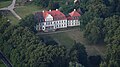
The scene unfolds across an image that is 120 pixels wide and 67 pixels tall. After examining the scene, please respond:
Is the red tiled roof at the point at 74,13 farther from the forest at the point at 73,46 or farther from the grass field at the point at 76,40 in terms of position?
the grass field at the point at 76,40

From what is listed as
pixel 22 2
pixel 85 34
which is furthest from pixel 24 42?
pixel 22 2

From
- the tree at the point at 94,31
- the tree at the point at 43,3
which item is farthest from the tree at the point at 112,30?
the tree at the point at 43,3

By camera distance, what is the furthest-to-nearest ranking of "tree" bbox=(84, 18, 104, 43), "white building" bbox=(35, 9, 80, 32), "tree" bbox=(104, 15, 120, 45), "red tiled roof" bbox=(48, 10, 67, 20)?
"red tiled roof" bbox=(48, 10, 67, 20), "white building" bbox=(35, 9, 80, 32), "tree" bbox=(84, 18, 104, 43), "tree" bbox=(104, 15, 120, 45)

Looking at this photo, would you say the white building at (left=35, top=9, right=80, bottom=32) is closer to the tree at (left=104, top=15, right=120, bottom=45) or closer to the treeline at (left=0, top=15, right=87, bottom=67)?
the tree at (left=104, top=15, right=120, bottom=45)

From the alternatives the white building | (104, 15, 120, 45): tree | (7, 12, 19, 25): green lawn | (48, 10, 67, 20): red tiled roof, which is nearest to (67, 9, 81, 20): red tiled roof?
the white building

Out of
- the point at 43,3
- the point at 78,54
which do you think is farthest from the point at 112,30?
the point at 43,3

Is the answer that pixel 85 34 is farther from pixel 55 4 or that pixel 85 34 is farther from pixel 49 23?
pixel 55 4
